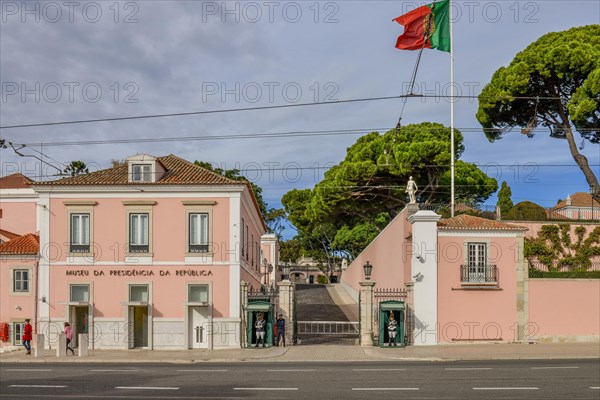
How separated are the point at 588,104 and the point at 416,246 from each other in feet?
55.1

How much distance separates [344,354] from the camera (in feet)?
93.6

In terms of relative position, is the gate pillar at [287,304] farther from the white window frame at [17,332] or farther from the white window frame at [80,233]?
the white window frame at [17,332]

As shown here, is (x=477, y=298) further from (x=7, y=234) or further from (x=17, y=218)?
(x=17, y=218)

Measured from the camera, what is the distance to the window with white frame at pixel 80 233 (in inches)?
1314

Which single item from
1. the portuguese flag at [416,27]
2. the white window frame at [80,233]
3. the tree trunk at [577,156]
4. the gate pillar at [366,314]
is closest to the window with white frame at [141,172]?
the white window frame at [80,233]

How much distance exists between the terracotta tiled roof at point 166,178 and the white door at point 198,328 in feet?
19.1

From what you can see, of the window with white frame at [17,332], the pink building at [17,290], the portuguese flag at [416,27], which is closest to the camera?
the portuguese flag at [416,27]

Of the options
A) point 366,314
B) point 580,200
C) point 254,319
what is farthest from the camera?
Result: point 580,200

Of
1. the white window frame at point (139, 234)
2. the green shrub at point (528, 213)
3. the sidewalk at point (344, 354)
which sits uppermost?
the green shrub at point (528, 213)

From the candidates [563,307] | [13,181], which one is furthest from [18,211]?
[563,307]

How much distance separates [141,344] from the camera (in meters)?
33.0

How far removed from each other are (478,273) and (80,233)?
60.3ft

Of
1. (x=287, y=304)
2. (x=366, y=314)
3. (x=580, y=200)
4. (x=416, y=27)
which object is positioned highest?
(x=416, y=27)

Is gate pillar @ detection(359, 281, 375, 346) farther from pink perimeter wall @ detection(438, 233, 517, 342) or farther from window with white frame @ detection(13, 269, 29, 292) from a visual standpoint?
window with white frame @ detection(13, 269, 29, 292)
